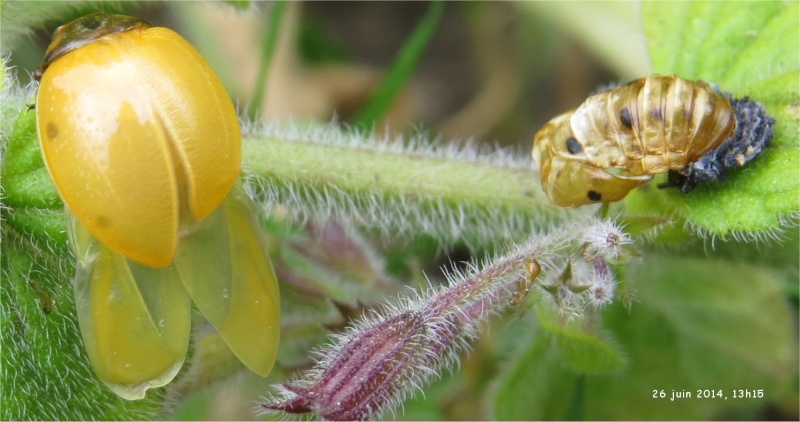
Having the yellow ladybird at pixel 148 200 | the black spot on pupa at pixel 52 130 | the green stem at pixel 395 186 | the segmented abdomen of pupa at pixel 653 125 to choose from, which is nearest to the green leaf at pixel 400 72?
the green stem at pixel 395 186

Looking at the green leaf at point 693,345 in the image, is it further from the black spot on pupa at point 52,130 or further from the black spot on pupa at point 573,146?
the black spot on pupa at point 52,130

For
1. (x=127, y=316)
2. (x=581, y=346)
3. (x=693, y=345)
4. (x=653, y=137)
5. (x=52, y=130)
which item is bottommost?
(x=693, y=345)

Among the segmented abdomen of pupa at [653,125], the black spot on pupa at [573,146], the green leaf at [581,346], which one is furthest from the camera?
the green leaf at [581,346]

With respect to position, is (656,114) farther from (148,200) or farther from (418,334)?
(148,200)

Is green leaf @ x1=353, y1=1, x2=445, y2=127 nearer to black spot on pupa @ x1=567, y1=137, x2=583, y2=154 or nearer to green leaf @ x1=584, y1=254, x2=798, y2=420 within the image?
green leaf @ x1=584, y1=254, x2=798, y2=420

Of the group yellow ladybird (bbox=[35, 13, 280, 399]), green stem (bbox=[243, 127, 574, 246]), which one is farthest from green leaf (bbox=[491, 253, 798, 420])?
yellow ladybird (bbox=[35, 13, 280, 399])

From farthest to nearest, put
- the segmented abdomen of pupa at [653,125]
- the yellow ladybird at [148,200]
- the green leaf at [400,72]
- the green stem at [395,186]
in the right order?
the green leaf at [400,72] → the green stem at [395,186] → the segmented abdomen of pupa at [653,125] → the yellow ladybird at [148,200]

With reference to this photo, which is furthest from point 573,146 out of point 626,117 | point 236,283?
point 236,283
